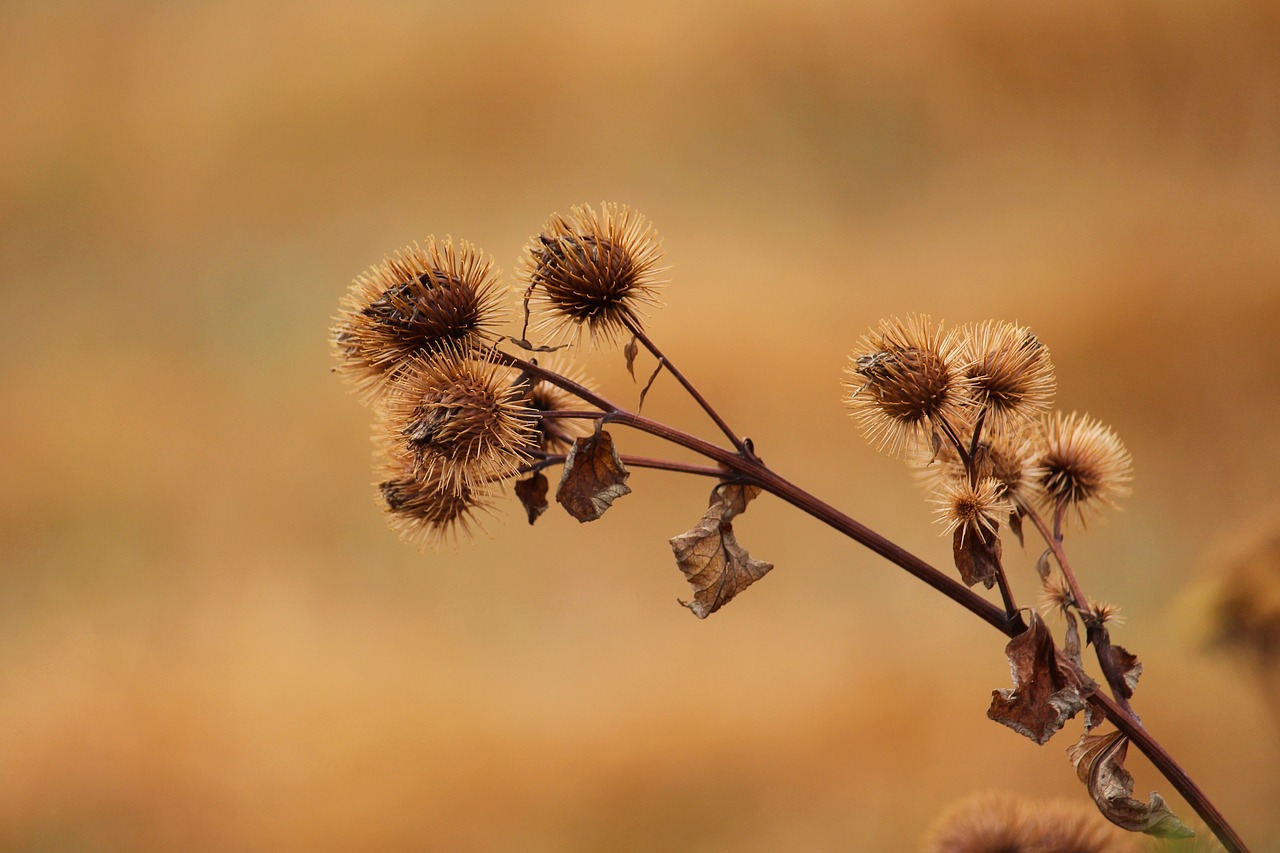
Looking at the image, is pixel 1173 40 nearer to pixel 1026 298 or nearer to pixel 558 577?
pixel 1026 298

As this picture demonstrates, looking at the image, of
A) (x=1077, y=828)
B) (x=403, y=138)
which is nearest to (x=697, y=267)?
(x=403, y=138)

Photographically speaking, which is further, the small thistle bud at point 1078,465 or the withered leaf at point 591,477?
the small thistle bud at point 1078,465

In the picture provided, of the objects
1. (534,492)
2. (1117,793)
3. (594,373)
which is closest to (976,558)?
(1117,793)

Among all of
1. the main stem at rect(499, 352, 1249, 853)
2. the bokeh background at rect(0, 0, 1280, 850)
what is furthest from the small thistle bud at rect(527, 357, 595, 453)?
the bokeh background at rect(0, 0, 1280, 850)

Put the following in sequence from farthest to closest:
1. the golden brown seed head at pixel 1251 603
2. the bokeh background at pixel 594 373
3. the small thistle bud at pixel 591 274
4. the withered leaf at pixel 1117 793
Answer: the bokeh background at pixel 594 373 → the golden brown seed head at pixel 1251 603 → the small thistle bud at pixel 591 274 → the withered leaf at pixel 1117 793

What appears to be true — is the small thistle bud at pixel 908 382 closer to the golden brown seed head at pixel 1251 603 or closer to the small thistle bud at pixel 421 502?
the small thistle bud at pixel 421 502

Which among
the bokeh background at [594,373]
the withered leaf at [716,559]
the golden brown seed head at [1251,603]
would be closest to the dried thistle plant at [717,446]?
the withered leaf at [716,559]
